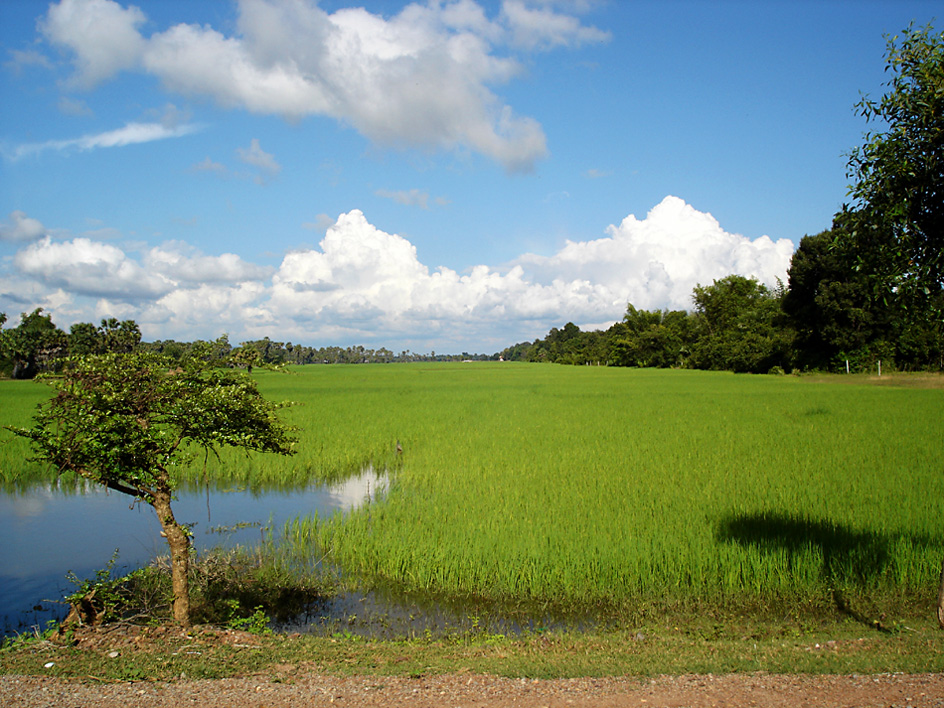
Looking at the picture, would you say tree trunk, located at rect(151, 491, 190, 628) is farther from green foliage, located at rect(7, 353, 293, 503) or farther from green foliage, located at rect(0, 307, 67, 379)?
green foliage, located at rect(0, 307, 67, 379)

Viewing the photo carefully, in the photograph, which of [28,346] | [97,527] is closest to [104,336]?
[28,346]

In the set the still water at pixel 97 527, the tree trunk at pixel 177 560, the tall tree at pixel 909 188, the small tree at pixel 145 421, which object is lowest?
the still water at pixel 97 527

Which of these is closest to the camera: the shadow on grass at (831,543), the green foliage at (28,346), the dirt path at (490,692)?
the dirt path at (490,692)

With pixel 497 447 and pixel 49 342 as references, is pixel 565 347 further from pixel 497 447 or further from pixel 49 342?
pixel 497 447

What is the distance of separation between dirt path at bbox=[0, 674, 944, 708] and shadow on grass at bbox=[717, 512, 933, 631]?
2.32m

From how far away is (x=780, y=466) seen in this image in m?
12.9

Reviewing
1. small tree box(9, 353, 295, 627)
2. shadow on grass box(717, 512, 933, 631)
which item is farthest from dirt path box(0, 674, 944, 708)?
shadow on grass box(717, 512, 933, 631)

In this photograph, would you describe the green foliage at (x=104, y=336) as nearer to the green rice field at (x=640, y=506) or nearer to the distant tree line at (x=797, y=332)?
the green rice field at (x=640, y=506)

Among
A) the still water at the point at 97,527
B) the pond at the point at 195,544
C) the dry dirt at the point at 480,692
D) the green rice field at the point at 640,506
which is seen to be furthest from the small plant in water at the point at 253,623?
the green rice field at the point at 640,506

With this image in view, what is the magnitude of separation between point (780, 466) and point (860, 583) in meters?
6.41

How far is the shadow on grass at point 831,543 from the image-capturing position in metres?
6.96

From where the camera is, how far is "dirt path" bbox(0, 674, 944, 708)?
13.1ft

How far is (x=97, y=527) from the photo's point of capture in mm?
10625

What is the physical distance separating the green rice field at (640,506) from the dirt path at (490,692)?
2518 millimetres
